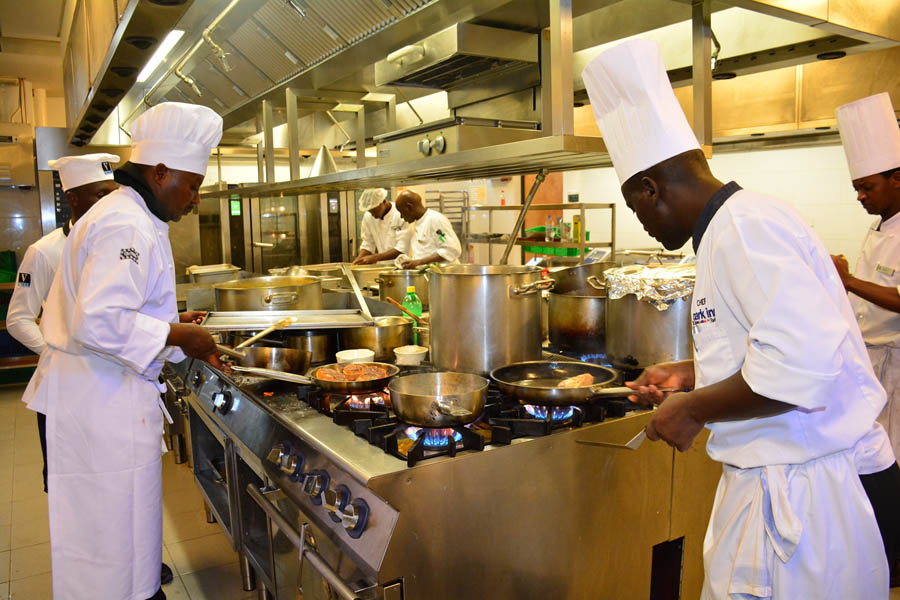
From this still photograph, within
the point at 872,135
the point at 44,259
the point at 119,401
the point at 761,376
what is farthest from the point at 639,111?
the point at 44,259

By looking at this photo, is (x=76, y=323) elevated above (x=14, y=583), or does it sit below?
above

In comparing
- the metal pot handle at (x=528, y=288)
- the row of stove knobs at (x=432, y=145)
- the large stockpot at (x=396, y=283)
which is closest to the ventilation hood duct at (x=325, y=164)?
the large stockpot at (x=396, y=283)

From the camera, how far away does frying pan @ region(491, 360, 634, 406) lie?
1.65 m

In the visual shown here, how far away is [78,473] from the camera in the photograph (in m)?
2.07

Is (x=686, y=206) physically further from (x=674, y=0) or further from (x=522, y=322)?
(x=674, y=0)

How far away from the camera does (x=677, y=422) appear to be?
125 centimetres

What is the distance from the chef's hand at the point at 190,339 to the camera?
2.01 meters

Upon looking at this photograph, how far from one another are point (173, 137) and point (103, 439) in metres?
1.02

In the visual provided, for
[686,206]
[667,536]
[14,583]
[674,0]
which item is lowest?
[14,583]

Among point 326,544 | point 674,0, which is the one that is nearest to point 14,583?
point 326,544

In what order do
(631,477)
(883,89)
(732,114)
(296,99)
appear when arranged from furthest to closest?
1. (732,114)
2. (296,99)
3. (883,89)
4. (631,477)

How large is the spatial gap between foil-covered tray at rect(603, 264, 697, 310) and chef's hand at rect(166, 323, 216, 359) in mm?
1325

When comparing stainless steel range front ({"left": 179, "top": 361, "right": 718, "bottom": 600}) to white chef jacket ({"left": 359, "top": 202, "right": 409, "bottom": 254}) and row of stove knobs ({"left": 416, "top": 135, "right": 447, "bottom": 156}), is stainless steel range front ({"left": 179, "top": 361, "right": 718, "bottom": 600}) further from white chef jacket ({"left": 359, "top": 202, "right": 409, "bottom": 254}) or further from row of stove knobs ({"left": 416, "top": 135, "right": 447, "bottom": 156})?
white chef jacket ({"left": 359, "top": 202, "right": 409, "bottom": 254})

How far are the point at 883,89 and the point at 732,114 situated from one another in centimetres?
100
